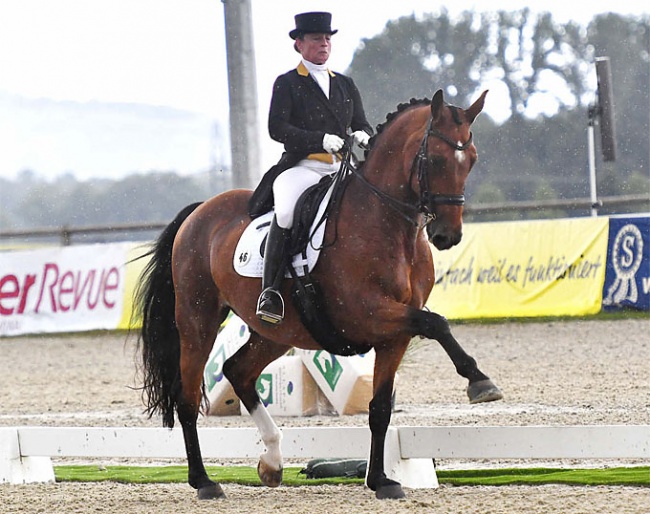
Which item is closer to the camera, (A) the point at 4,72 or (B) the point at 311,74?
(B) the point at 311,74

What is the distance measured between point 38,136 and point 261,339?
19675 mm

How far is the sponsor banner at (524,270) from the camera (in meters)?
13.3

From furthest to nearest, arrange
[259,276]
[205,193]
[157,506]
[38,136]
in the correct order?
[38,136] → [205,193] → [259,276] → [157,506]

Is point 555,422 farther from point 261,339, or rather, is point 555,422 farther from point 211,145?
point 211,145

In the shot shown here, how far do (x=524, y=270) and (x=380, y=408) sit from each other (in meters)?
8.70

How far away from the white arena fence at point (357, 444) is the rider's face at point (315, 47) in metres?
1.86

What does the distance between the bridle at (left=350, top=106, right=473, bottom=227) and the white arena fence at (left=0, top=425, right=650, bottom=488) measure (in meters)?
1.02

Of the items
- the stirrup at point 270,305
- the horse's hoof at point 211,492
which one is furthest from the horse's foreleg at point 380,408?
the horse's hoof at point 211,492

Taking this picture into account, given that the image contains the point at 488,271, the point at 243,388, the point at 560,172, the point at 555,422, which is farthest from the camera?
the point at 560,172

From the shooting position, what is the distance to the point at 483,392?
4.66 m

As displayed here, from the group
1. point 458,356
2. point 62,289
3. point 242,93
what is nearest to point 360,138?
point 458,356

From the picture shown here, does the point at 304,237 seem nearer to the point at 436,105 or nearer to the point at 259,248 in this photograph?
the point at 259,248

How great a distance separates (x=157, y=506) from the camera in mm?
5227

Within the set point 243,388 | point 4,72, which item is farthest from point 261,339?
point 4,72
